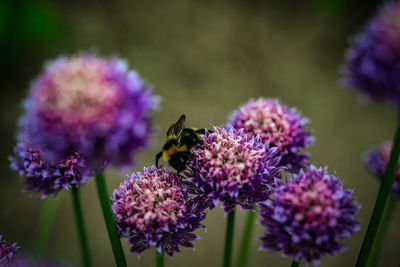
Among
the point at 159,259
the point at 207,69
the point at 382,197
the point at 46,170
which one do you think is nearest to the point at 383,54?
the point at 382,197

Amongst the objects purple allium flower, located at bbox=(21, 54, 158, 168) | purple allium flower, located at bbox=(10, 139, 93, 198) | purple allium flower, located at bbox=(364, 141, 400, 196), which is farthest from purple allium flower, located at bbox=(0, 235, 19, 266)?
purple allium flower, located at bbox=(364, 141, 400, 196)

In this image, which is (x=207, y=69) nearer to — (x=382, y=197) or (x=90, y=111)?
(x=382, y=197)

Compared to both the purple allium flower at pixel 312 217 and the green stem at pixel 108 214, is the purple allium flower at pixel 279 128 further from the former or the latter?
the green stem at pixel 108 214

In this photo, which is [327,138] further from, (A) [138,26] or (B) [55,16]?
(B) [55,16]

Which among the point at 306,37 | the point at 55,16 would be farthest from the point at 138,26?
the point at 306,37

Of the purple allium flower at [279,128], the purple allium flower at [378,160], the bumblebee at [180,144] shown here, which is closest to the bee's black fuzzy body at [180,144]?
the bumblebee at [180,144]
